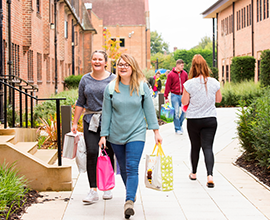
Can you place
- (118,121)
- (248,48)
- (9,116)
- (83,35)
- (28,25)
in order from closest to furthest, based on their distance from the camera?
1. (118,121)
2. (9,116)
3. (28,25)
4. (248,48)
5. (83,35)

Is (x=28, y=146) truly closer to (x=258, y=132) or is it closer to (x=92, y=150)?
(x=92, y=150)

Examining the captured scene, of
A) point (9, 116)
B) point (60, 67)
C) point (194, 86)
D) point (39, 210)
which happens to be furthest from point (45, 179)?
point (60, 67)

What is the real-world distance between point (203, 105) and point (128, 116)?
174cm

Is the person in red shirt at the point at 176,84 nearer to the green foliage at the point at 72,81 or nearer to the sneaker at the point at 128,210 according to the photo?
the sneaker at the point at 128,210

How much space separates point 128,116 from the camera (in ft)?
15.1

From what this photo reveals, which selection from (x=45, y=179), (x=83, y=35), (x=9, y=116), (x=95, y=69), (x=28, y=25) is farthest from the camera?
(x=83, y=35)

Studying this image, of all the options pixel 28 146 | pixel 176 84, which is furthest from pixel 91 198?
pixel 176 84

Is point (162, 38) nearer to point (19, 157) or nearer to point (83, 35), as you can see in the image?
point (83, 35)

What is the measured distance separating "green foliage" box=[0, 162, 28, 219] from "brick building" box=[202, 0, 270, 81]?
23.0 meters

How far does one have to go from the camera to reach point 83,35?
1614 inches

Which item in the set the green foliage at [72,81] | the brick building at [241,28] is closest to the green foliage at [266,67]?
the brick building at [241,28]

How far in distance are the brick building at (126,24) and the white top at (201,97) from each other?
54.7m

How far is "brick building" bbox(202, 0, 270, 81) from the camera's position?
92.6ft

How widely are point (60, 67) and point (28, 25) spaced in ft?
36.7
